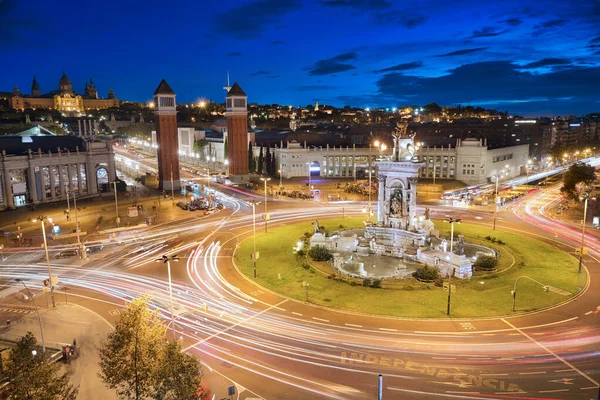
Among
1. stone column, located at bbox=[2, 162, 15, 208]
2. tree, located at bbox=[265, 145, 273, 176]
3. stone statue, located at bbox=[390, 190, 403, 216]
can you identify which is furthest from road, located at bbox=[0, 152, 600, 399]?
tree, located at bbox=[265, 145, 273, 176]

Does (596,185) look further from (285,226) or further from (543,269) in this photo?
(285,226)

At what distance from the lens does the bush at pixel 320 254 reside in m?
52.6

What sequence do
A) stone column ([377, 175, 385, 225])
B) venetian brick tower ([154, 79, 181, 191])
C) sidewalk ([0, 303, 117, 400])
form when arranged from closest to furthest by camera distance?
sidewalk ([0, 303, 117, 400]) < stone column ([377, 175, 385, 225]) < venetian brick tower ([154, 79, 181, 191])

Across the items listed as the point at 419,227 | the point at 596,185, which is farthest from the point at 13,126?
the point at 596,185

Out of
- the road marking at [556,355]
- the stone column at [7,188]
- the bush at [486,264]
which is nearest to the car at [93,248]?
the stone column at [7,188]

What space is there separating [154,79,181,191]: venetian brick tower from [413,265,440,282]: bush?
3104 inches

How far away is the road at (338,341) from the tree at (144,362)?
20.4 ft

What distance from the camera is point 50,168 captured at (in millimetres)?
91875

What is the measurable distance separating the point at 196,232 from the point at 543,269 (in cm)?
4791

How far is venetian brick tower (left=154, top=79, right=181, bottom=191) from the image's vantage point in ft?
361

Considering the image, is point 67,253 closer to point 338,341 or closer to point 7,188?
point 7,188

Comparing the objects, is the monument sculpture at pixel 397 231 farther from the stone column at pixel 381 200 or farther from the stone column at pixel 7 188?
the stone column at pixel 7 188

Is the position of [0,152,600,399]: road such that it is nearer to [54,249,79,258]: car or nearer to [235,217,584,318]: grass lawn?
[235,217,584,318]: grass lawn

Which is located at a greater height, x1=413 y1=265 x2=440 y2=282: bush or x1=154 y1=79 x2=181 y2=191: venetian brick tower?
x1=154 y1=79 x2=181 y2=191: venetian brick tower
